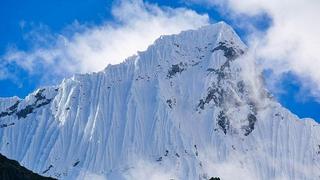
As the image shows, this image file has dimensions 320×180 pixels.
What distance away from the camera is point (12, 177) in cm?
16112

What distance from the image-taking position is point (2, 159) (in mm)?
167500

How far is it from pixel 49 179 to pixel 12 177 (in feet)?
36.6

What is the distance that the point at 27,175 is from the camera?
165625mm

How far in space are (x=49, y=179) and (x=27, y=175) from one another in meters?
6.43

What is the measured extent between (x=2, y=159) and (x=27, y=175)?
4913 millimetres

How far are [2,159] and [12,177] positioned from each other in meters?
7.13

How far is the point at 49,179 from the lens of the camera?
17138 centimetres

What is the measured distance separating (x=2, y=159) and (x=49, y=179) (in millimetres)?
8351
